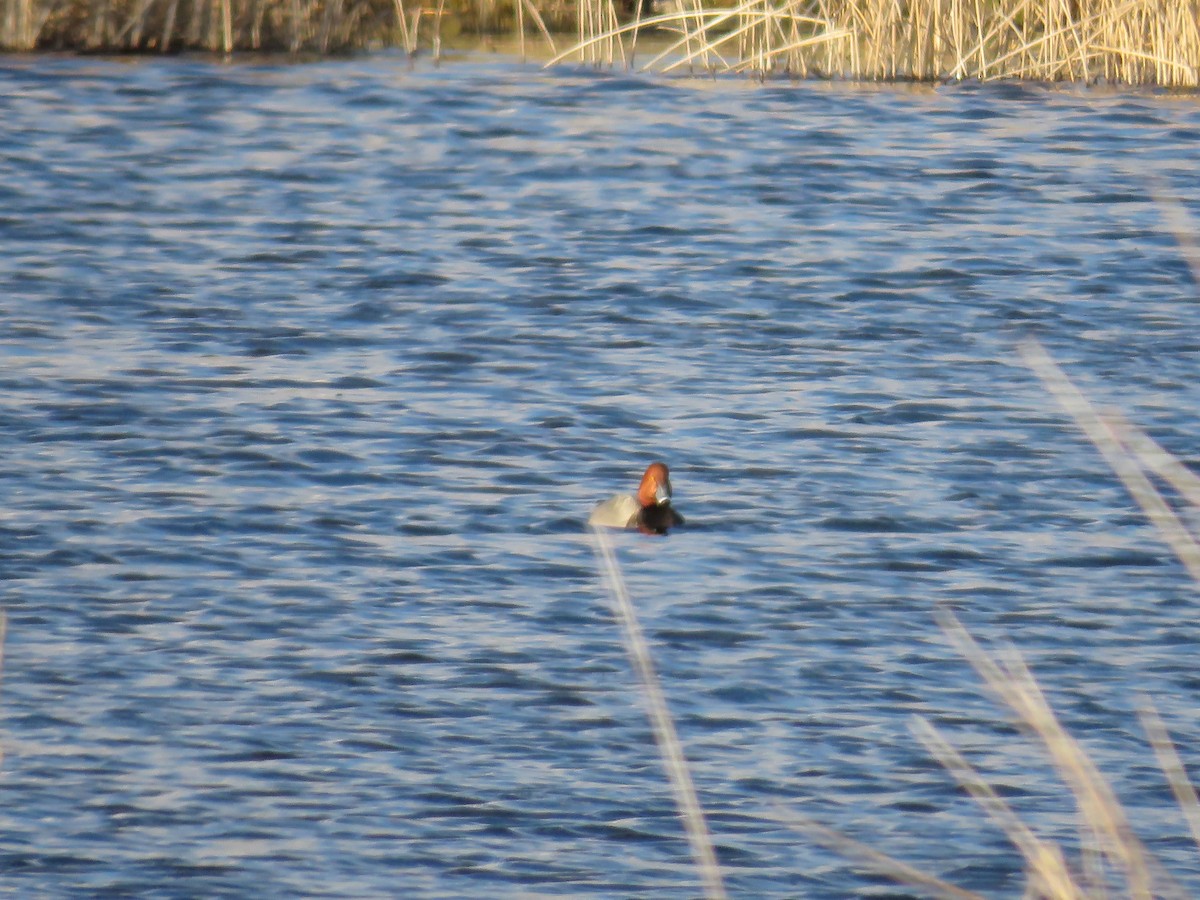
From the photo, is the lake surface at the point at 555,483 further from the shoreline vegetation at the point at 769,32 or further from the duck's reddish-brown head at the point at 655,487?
the shoreline vegetation at the point at 769,32

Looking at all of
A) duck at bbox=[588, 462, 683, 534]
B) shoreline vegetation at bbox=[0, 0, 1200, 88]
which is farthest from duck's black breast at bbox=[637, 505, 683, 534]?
shoreline vegetation at bbox=[0, 0, 1200, 88]

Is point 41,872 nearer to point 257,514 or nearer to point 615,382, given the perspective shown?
point 257,514

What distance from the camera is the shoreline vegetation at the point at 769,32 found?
1450 cm

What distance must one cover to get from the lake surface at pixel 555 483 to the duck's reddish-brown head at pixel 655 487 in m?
0.15

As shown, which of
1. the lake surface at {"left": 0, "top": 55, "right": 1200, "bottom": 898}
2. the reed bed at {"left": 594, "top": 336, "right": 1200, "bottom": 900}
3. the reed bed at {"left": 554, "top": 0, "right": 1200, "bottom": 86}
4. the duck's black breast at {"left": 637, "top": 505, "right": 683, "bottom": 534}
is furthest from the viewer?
the reed bed at {"left": 554, "top": 0, "right": 1200, "bottom": 86}

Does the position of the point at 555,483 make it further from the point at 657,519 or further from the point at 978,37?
the point at 978,37

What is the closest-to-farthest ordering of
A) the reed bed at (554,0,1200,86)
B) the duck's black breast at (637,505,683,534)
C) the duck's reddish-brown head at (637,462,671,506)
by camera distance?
the duck's black breast at (637,505,683,534)
the duck's reddish-brown head at (637,462,671,506)
the reed bed at (554,0,1200,86)

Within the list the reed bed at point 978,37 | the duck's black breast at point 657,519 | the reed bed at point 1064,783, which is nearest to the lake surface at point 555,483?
the duck's black breast at point 657,519

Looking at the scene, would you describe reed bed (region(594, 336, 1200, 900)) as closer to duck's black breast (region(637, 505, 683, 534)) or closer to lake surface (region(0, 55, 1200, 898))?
lake surface (region(0, 55, 1200, 898))

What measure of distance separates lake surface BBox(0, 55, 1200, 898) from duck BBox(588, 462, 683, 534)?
10 centimetres

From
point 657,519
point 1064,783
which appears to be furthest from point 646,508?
point 1064,783

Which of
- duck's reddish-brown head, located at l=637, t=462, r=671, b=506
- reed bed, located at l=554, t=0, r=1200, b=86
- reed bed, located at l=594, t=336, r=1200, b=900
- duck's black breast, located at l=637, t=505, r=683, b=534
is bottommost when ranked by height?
duck's black breast, located at l=637, t=505, r=683, b=534

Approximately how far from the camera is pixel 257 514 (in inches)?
311

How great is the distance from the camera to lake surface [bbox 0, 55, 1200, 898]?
5.25m
